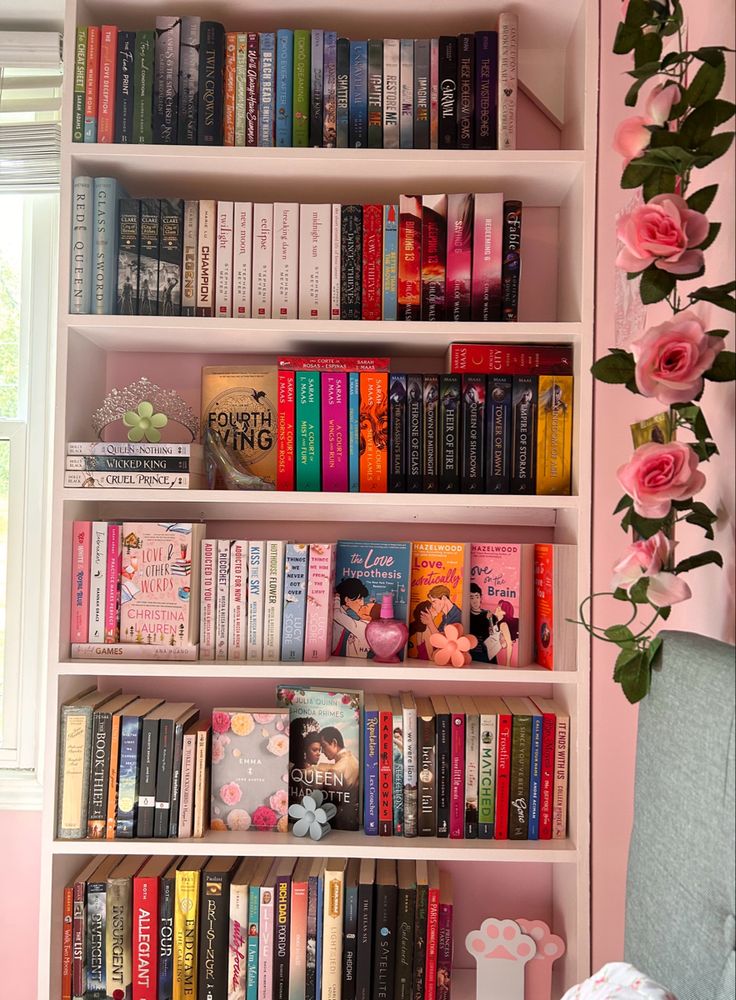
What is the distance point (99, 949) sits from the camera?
166 centimetres

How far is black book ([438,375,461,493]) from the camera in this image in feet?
5.46

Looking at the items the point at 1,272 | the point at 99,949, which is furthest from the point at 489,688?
the point at 1,272

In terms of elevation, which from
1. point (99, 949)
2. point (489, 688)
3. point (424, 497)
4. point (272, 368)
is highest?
point (272, 368)

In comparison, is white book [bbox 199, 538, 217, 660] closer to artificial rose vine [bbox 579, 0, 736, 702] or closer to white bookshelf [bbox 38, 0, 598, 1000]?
white bookshelf [bbox 38, 0, 598, 1000]

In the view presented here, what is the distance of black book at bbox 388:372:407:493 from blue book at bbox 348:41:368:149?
0.46m

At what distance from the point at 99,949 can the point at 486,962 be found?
2.38 feet

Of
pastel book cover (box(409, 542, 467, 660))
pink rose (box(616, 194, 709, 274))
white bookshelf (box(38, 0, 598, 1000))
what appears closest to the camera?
pink rose (box(616, 194, 709, 274))

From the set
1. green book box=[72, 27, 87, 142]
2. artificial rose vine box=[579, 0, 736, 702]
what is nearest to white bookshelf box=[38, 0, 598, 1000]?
green book box=[72, 27, 87, 142]

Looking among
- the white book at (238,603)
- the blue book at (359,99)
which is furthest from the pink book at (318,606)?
the blue book at (359,99)

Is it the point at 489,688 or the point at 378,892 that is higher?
the point at 489,688

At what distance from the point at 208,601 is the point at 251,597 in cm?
8

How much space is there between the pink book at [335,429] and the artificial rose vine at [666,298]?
1.85 ft

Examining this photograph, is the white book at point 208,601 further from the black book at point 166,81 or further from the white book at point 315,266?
the black book at point 166,81

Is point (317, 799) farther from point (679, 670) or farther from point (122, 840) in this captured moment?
point (679, 670)
